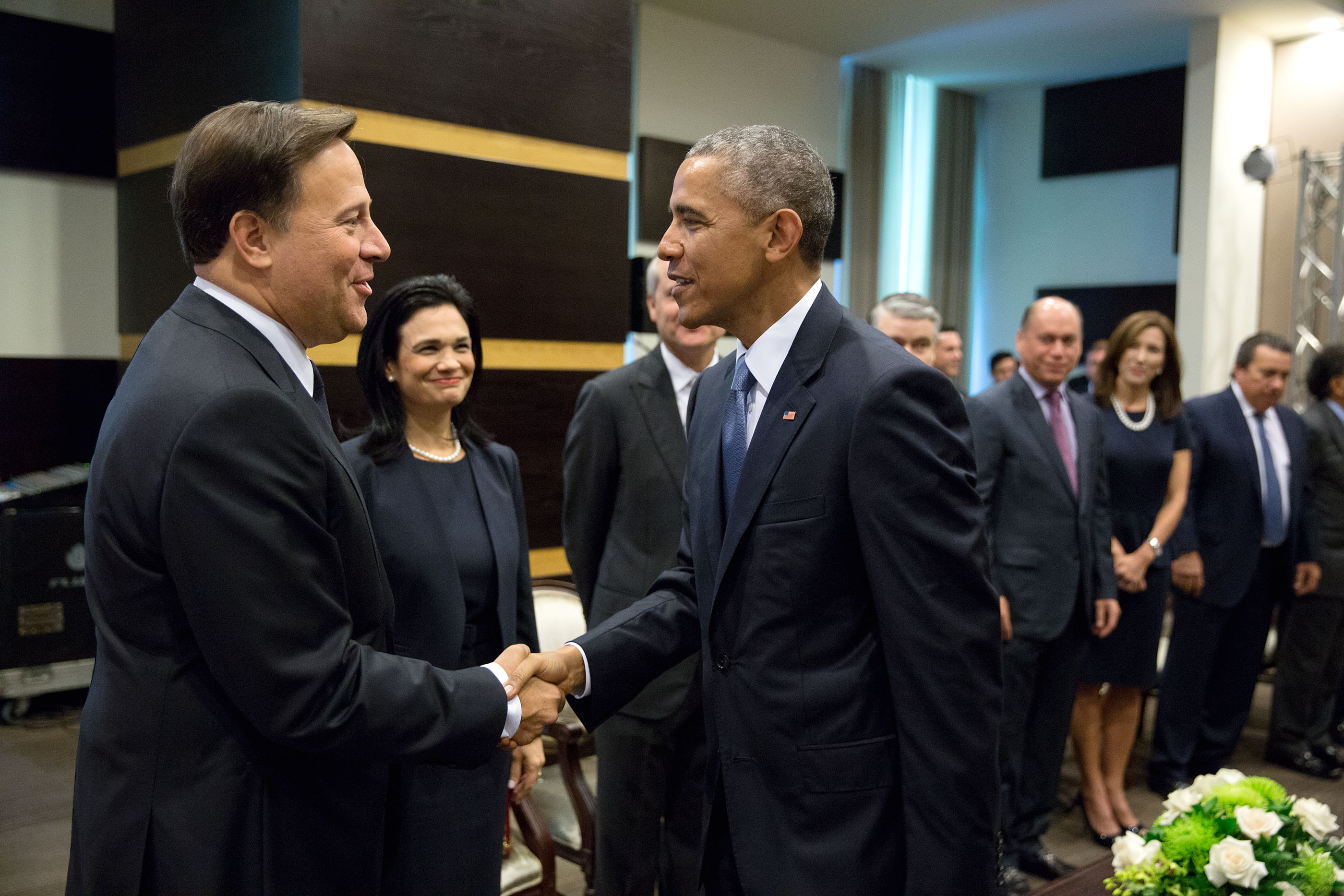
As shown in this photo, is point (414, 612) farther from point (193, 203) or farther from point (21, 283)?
point (21, 283)

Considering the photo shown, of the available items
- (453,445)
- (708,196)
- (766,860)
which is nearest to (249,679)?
(766,860)

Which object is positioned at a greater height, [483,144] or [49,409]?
[483,144]

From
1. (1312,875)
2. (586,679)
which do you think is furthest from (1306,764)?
(586,679)

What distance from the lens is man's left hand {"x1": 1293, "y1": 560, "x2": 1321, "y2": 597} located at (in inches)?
184

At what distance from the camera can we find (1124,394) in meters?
4.09

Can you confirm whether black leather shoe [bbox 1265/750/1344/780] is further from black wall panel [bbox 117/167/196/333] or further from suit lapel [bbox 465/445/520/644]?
black wall panel [bbox 117/167/196/333]

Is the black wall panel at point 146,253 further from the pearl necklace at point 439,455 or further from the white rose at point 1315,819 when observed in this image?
the white rose at point 1315,819

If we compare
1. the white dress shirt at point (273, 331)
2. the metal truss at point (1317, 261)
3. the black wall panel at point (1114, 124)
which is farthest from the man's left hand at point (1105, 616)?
the black wall panel at point (1114, 124)

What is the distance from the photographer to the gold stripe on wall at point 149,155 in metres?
3.78

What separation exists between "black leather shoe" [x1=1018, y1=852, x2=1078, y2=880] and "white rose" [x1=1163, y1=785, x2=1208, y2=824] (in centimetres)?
189

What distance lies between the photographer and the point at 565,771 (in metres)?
2.95

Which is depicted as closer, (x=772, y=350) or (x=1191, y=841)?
(x=772, y=350)

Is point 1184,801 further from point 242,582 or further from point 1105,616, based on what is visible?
point 1105,616

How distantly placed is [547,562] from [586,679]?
2254mm
